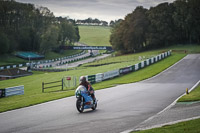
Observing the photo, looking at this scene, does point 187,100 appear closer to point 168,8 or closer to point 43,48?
point 168,8

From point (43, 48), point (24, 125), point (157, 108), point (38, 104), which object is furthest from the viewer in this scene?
point (43, 48)

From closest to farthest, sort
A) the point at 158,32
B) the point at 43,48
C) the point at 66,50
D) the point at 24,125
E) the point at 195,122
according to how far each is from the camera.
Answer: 1. the point at 195,122
2. the point at 24,125
3. the point at 158,32
4. the point at 43,48
5. the point at 66,50

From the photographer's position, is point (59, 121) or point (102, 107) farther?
point (102, 107)

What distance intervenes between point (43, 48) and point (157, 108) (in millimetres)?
101356

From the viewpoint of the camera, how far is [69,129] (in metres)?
10.9

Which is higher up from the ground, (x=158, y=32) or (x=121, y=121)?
(x=158, y=32)

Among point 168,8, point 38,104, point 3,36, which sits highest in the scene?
point 168,8

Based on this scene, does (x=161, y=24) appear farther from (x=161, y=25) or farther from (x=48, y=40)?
(x=48, y=40)

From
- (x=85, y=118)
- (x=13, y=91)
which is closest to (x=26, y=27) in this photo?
(x=13, y=91)

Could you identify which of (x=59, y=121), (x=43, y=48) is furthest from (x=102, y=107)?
(x=43, y=48)

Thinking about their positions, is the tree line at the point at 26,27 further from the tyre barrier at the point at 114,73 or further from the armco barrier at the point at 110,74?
the armco barrier at the point at 110,74

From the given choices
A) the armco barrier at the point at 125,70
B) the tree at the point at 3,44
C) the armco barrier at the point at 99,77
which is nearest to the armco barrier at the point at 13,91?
the armco barrier at the point at 99,77

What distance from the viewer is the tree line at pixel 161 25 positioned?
309 ft

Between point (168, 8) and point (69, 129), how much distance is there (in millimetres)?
92388
